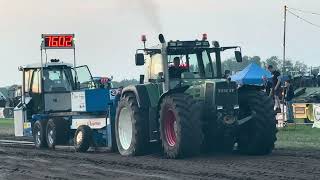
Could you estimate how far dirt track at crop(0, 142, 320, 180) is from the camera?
11.1m

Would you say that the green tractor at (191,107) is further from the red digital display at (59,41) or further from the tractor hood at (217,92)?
the red digital display at (59,41)

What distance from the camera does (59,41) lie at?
21.2 metres

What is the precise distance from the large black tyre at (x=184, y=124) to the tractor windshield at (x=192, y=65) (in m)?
1.03

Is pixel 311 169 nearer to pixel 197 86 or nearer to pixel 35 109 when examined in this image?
pixel 197 86

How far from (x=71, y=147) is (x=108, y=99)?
187 cm

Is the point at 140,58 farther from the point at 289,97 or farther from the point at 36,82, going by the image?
the point at 289,97

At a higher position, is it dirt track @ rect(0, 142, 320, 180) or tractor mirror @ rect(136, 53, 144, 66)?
tractor mirror @ rect(136, 53, 144, 66)

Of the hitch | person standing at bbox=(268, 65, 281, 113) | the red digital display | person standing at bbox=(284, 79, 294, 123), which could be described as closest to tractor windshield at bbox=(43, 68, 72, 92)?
the red digital display

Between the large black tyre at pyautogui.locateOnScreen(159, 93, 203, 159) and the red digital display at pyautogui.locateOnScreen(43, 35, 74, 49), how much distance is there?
311 inches

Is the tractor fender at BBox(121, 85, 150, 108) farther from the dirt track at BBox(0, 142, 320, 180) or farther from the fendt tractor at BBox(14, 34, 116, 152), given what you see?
the fendt tractor at BBox(14, 34, 116, 152)

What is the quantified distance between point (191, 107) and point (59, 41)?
29.0ft

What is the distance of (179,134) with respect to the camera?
13406 millimetres

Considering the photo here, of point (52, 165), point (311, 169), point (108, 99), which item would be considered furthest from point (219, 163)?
point (108, 99)

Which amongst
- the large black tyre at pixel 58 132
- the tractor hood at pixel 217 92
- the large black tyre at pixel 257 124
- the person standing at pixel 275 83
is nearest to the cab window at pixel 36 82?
the large black tyre at pixel 58 132
